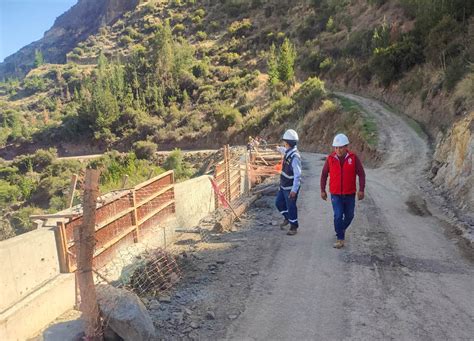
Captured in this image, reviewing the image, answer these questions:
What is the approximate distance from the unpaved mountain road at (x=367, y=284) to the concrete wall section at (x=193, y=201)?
2650 mm

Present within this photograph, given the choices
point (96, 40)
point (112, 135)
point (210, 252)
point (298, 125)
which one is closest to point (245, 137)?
point (298, 125)

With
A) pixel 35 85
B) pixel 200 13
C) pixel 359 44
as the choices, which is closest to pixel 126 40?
pixel 200 13

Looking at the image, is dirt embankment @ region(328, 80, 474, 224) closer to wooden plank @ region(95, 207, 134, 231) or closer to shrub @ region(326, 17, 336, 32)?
wooden plank @ region(95, 207, 134, 231)

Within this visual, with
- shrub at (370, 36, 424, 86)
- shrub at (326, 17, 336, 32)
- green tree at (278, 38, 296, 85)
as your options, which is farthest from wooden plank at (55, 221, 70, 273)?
shrub at (326, 17, 336, 32)

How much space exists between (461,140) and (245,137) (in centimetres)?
3524

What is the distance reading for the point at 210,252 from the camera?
26.3ft

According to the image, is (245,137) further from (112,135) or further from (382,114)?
(112,135)

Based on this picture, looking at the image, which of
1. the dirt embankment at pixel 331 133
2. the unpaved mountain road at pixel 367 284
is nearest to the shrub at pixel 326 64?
the dirt embankment at pixel 331 133

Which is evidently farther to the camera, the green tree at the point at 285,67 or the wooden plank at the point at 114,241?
the green tree at the point at 285,67

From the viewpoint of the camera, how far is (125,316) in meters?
4.57

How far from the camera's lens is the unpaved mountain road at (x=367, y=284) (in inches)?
197

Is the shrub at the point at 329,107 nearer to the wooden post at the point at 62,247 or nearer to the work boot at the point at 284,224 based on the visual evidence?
the work boot at the point at 284,224

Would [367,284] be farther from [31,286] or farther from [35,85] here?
[35,85]

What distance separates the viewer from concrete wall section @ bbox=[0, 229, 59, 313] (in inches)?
194
